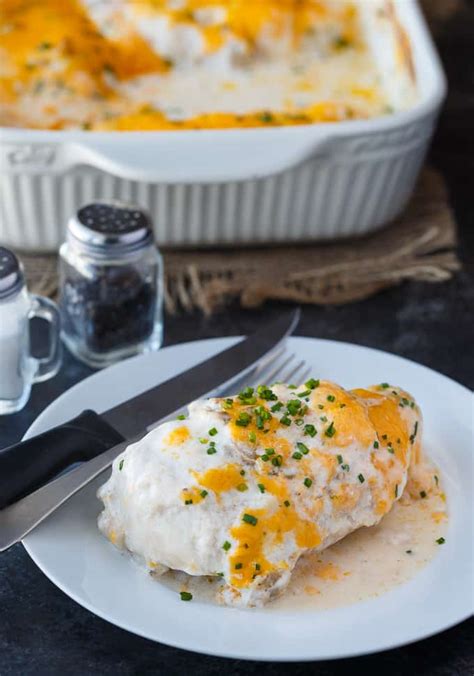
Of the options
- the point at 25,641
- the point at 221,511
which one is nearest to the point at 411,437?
the point at 221,511

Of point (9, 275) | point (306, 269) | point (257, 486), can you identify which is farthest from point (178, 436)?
point (306, 269)

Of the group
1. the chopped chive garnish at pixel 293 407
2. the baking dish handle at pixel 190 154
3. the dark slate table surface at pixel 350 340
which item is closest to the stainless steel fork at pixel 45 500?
the dark slate table surface at pixel 350 340

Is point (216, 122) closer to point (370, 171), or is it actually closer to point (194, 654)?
point (370, 171)

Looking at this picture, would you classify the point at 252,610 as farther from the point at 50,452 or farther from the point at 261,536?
the point at 50,452


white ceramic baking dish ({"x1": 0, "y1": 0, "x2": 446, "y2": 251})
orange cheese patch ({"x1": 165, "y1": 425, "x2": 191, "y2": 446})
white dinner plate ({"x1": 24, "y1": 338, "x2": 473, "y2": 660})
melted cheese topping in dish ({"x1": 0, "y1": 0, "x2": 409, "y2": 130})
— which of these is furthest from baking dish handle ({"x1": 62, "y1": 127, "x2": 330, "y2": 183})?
Answer: orange cheese patch ({"x1": 165, "y1": 425, "x2": 191, "y2": 446})

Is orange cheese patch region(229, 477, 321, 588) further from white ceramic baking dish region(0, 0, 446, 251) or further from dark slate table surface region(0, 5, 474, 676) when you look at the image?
white ceramic baking dish region(0, 0, 446, 251)

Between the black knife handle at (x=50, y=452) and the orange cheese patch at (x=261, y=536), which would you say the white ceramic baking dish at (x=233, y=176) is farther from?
the orange cheese patch at (x=261, y=536)
